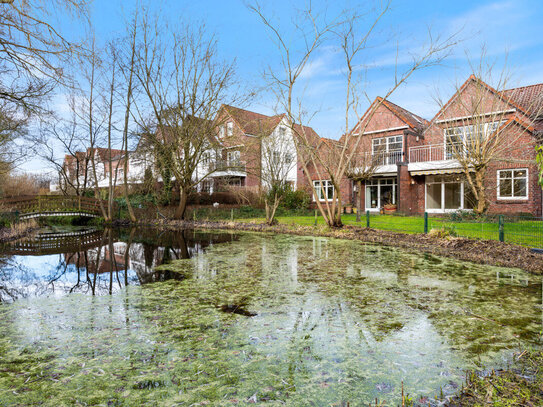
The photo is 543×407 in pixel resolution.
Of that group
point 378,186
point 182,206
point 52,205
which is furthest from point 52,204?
point 378,186

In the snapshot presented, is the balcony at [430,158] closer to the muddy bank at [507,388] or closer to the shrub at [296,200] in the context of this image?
the shrub at [296,200]

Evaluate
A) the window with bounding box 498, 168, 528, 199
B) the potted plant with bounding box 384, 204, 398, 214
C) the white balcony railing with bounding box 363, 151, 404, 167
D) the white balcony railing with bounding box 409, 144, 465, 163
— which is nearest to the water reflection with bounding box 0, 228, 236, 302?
the white balcony railing with bounding box 363, 151, 404, 167

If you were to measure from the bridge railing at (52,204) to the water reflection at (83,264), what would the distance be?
8.81 m

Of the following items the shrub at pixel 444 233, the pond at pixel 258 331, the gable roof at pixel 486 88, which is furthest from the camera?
the gable roof at pixel 486 88

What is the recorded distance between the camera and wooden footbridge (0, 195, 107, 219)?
20.1 metres

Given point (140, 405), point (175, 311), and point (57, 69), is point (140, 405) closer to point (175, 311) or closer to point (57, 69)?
point (175, 311)

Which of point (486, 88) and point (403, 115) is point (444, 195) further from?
point (486, 88)

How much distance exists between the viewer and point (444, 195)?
1991 cm

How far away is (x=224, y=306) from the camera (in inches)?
188

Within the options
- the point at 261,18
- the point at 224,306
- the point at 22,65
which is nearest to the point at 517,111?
the point at 261,18

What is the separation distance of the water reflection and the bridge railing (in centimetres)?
881

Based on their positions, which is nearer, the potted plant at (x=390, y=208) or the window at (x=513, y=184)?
the window at (x=513, y=184)

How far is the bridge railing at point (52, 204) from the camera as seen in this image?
2016 centimetres

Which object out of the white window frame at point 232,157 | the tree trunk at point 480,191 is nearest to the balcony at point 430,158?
the tree trunk at point 480,191
